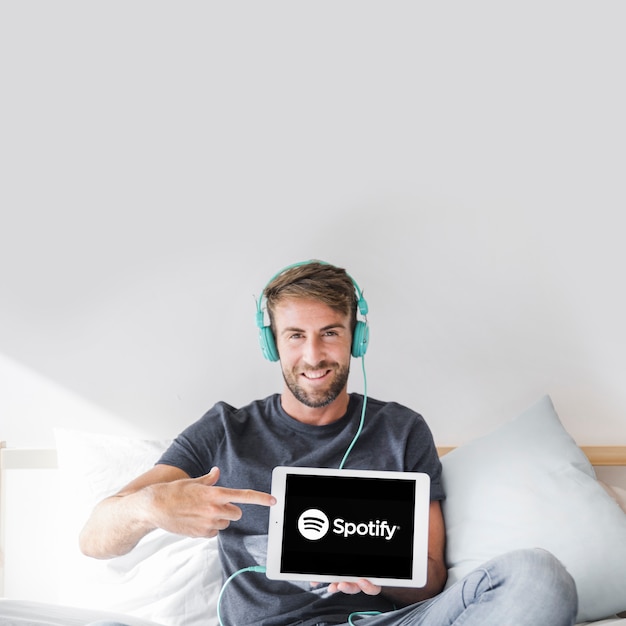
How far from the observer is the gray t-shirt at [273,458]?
1573 mm

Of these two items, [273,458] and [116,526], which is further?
[273,458]

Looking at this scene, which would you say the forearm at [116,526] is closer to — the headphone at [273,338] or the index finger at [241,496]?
the index finger at [241,496]

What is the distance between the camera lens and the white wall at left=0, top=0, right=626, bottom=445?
2088 millimetres

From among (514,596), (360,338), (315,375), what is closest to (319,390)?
(315,375)

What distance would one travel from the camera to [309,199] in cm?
211

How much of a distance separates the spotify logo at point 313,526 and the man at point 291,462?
0.09m

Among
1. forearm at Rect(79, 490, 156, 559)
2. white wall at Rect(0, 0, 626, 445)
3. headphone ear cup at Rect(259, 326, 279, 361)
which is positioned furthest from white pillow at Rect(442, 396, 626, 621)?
forearm at Rect(79, 490, 156, 559)

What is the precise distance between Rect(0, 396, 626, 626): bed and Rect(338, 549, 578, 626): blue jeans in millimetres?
342

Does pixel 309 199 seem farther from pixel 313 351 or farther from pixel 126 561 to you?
pixel 126 561

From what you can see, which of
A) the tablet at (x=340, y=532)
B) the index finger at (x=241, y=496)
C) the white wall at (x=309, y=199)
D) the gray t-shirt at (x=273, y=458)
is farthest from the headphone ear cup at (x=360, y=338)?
the index finger at (x=241, y=496)

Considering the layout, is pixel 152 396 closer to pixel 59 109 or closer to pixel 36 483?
pixel 36 483

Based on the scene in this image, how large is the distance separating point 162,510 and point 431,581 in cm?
59

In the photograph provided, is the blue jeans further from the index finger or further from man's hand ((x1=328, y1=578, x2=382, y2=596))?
the index finger

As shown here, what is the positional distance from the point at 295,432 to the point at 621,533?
730 millimetres
